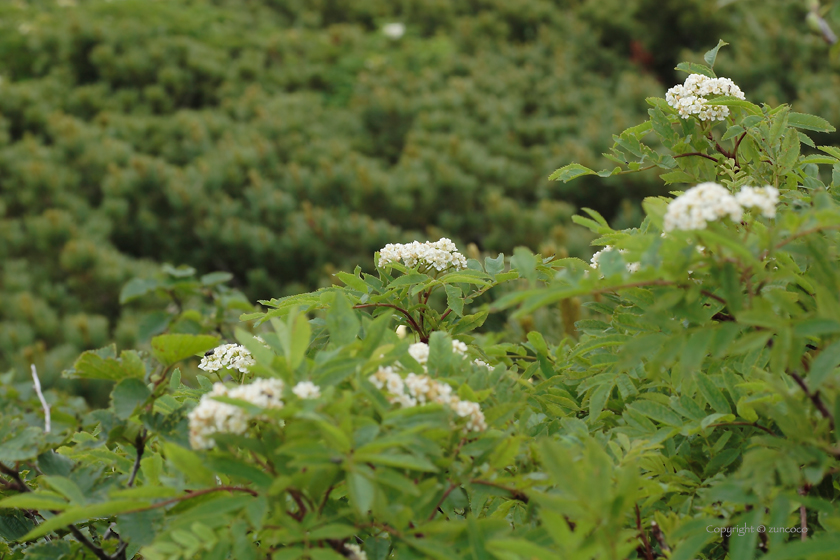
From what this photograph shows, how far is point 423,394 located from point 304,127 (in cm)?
527

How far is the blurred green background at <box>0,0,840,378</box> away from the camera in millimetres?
4297

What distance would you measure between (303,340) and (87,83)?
695 cm

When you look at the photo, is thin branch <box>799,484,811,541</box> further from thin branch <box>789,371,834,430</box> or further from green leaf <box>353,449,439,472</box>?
green leaf <box>353,449,439,472</box>

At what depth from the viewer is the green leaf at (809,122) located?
1.32 m

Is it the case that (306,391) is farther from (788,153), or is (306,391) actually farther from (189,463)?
(788,153)

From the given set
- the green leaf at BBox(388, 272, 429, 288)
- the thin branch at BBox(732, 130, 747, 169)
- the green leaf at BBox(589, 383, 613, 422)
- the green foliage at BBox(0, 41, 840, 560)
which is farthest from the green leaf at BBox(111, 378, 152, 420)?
the thin branch at BBox(732, 130, 747, 169)

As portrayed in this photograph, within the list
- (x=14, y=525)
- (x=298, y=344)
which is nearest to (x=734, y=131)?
(x=298, y=344)

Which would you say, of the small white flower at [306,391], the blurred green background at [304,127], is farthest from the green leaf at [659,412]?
the blurred green background at [304,127]

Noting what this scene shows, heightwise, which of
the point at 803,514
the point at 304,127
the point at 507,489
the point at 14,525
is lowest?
the point at 304,127

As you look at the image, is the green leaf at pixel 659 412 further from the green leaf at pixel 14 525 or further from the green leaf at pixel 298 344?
the green leaf at pixel 14 525

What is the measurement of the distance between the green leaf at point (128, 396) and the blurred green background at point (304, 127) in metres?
1.36

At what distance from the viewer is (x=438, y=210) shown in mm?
4742

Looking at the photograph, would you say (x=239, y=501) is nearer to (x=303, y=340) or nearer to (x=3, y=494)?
(x=303, y=340)

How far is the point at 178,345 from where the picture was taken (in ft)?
3.25
